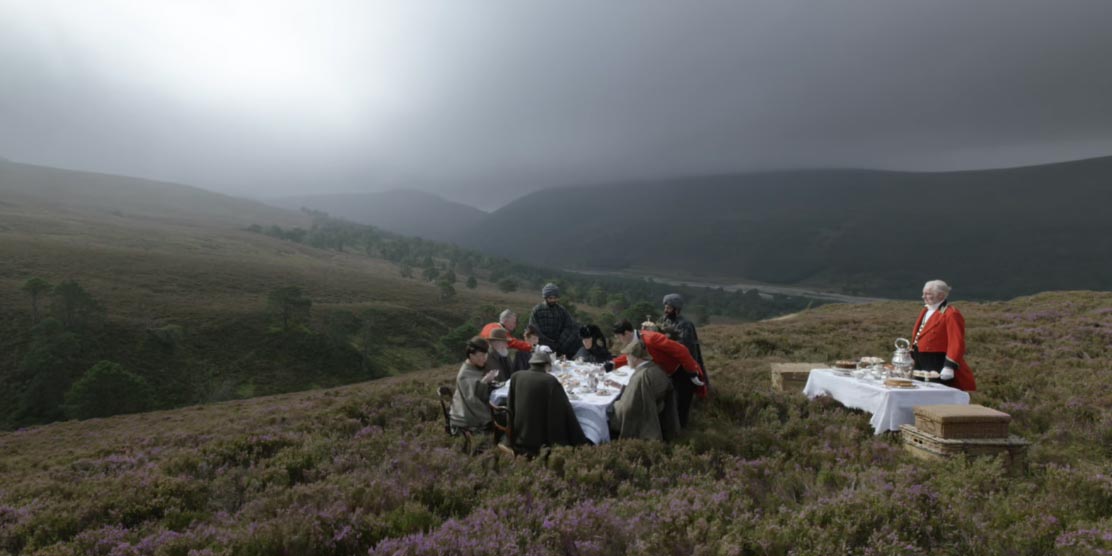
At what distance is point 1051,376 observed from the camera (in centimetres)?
1118

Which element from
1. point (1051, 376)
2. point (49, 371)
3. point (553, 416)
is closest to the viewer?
point (553, 416)

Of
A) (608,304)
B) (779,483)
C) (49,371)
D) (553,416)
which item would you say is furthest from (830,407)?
(608,304)

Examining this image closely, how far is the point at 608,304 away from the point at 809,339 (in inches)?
3373

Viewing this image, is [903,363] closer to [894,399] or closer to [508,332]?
[894,399]

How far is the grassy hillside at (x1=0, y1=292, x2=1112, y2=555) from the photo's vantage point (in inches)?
184

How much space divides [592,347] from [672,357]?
322 centimetres

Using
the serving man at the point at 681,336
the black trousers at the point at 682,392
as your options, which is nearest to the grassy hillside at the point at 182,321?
the serving man at the point at 681,336

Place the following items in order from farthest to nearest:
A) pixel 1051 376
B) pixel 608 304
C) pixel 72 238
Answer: pixel 608 304 → pixel 72 238 → pixel 1051 376

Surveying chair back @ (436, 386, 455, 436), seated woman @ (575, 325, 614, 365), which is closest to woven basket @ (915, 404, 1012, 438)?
seated woman @ (575, 325, 614, 365)

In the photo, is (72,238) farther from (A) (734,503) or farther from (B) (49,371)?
(A) (734,503)

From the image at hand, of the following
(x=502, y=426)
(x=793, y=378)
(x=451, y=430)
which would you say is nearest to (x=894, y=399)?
(x=793, y=378)

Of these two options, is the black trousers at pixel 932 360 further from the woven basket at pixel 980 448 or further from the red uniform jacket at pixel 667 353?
the red uniform jacket at pixel 667 353

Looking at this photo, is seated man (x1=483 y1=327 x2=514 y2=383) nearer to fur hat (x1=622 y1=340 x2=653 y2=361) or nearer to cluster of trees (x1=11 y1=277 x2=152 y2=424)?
fur hat (x1=622 y1=340 x2=653 y2=361)

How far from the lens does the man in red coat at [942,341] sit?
7.84 metres
